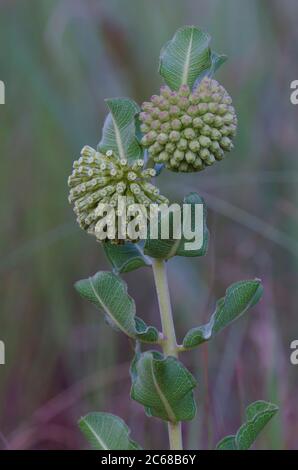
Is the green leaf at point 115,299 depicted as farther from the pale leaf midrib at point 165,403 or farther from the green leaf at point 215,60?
the green leaf at point 215,60

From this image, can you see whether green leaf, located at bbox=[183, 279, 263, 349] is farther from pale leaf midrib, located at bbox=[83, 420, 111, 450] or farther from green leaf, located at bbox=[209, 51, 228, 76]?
green leaf, located at bbox=[209, 51, 228, 76]

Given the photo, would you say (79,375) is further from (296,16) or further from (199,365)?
(296,16)

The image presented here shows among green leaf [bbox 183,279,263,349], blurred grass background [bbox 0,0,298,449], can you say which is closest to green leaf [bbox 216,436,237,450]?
green leaf [bbox 183,279,263,349]

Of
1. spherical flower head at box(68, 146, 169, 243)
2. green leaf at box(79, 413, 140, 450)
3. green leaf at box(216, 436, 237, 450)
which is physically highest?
spherical flower head at box(68, 146, 169, 243)

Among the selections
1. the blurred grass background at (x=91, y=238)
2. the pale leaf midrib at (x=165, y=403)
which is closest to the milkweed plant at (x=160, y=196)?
the pale leaf midrib at (x=165, y=403)

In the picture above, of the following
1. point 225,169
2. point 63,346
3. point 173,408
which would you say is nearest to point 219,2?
point 225,169

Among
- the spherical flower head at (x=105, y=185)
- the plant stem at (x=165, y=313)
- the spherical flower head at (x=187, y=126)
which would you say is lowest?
the plant stem at (x=165, y=313)

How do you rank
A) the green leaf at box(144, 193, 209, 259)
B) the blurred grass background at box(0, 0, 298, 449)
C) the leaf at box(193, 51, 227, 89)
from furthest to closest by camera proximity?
the blurred grass background at box(0, 0, 298, 449), the leaf at box(193, 51, 227, 89), the green leaf at box(144, 193, 209, 259)
